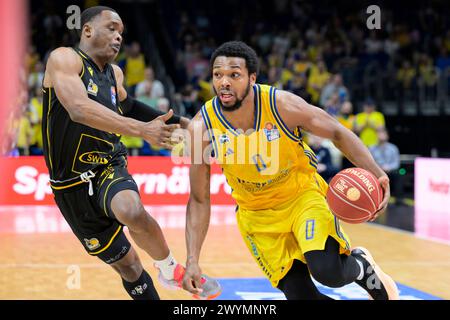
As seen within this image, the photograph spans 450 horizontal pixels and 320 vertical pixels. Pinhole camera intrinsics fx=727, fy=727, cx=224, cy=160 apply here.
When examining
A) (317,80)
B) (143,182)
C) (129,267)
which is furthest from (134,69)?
(129,267)

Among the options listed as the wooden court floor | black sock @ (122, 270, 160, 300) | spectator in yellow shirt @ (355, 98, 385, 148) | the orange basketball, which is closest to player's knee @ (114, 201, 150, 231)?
black sock @ (122, 270, 160, 300)

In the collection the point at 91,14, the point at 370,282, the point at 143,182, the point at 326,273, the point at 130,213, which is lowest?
the point at 143,182

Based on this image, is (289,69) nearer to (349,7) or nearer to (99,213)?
(349,7)

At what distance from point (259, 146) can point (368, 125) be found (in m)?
9.96

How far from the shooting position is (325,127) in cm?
451

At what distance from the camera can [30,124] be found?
1263 cm

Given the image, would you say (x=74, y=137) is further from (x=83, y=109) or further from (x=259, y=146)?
(x=259, y=146)

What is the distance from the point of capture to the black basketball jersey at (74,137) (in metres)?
4.92

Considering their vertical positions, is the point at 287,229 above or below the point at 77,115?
below

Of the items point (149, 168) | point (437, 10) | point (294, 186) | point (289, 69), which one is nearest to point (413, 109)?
point (289, 69)

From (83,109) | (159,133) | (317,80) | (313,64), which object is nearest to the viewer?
(159,133)

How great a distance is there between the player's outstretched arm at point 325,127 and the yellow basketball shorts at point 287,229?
0.31 meters

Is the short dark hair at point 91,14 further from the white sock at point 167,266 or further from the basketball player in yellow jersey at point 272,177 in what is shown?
the white sock at point 167,266

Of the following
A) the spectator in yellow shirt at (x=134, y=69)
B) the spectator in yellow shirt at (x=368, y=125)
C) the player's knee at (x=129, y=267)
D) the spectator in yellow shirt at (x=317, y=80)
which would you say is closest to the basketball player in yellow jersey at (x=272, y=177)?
the player's knee at (x=129, y=267)
